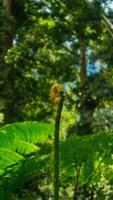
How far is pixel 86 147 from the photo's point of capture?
186 inches

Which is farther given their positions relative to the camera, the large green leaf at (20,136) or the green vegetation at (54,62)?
the green vegetation at (54,62)

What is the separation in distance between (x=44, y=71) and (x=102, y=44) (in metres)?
1.59

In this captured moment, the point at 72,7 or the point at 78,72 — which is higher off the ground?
the point at 72,7

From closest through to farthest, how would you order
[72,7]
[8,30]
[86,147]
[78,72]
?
1. [86,147]
2. [8,30]
3. [72,7]
4. [78,72]

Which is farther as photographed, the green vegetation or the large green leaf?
the green vegetation

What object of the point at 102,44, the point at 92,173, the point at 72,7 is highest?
the point at 72,7

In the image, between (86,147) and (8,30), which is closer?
(86,147)

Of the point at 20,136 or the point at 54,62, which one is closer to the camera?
the point at 20,136

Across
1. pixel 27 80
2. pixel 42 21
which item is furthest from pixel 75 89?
pixel 42 21

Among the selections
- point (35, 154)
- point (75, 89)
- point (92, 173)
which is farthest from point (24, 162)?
point (75, 89)

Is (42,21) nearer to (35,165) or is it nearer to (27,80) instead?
(27,80)

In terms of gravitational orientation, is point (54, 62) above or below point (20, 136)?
above

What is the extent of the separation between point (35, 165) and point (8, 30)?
28.5 feet

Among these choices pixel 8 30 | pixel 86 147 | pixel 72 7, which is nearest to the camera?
pixel 86 147
